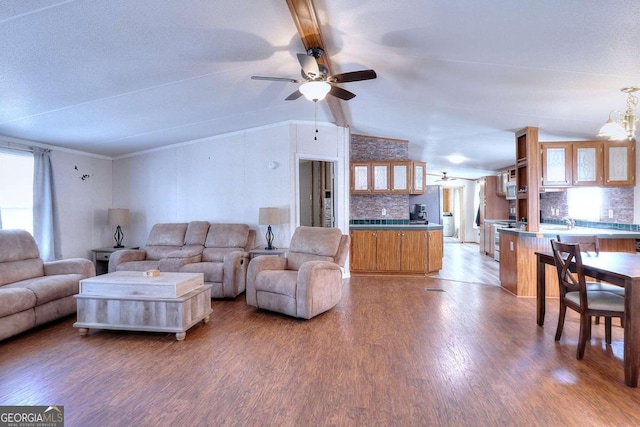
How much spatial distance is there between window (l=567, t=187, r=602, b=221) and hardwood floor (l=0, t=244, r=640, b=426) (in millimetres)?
2029

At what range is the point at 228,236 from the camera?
4848 mm

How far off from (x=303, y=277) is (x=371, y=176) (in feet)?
10.2

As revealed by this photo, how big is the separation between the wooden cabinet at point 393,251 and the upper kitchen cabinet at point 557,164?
77.0 inches

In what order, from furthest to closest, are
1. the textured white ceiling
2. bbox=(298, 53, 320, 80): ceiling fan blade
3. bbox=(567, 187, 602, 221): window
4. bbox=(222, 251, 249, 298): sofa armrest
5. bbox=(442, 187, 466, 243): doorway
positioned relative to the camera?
bbox=(442, 187, 466, 243): doorway, bbox=(567, 187, 602, 221): window, bbox=(222, 251, 249, 298): sofa armrest, bbox=(298, 53, 320, 80): ceiling fan blade, the textured white ceiling

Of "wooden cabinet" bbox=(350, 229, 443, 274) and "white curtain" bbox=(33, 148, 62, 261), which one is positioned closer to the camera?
"white curtain" bbox=(33, 148, 62, 261)

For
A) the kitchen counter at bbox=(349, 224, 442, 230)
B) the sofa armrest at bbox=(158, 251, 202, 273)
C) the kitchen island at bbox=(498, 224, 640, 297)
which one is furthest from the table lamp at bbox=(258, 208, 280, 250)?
the kitchen island at bbox=(498, 224, 640, 297)

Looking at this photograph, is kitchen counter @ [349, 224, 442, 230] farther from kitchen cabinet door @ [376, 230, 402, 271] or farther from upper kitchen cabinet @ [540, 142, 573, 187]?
upper kitchen cabinet @ [540, 142, 573, 187]

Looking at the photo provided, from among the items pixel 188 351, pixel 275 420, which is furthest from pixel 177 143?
pixel 275 420

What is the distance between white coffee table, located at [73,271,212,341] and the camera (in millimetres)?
2930

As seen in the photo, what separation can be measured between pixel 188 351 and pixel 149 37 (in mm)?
2517

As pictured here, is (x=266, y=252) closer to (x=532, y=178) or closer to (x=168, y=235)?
(x=168, y=235)

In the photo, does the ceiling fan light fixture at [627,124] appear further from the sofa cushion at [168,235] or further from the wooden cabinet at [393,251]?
the sofa cushion at [168,235]

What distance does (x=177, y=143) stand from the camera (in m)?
5.62

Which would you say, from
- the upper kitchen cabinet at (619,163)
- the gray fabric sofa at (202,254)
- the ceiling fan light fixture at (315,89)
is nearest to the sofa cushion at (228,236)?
the gray fabric sofa at (202,254)
